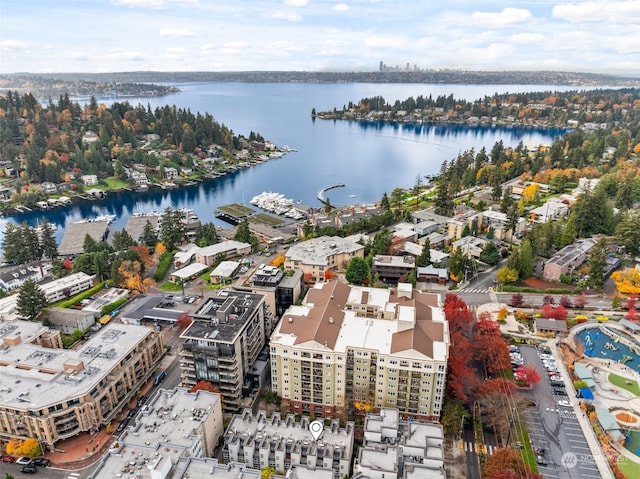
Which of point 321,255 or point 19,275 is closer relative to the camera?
point 321,255

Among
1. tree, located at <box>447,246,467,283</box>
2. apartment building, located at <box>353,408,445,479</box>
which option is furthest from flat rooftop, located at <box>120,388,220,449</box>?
tree, located at <box>447,246,467,283</box>

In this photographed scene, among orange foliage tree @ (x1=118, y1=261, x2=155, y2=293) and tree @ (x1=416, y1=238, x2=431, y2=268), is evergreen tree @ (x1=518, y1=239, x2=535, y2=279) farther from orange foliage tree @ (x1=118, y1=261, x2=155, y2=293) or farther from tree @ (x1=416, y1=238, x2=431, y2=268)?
orange foliage tree @ (x1=118, y1=261, x2=155, y2=293)

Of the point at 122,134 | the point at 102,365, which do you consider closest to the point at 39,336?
the point at 102,365

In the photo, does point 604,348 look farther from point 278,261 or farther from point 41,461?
point 41,461

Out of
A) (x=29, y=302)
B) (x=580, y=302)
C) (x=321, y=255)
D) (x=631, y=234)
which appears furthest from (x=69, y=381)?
(x=631, y=234)

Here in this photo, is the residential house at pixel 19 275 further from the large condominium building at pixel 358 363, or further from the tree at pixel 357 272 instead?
the large condominium building at pixel 358 363

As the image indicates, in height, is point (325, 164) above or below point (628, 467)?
above
